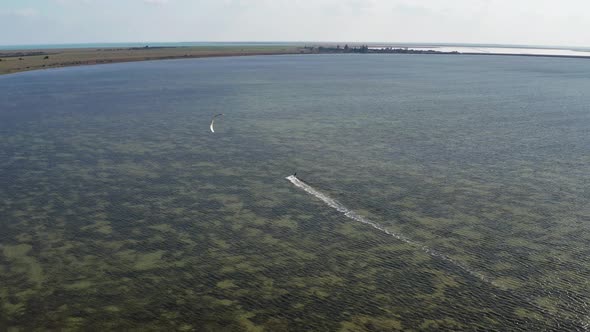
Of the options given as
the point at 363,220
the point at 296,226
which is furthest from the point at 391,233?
the point at 296,226

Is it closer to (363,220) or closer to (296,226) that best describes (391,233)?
(363,220)

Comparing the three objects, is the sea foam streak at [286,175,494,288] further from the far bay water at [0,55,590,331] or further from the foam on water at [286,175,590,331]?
the far bay water at [0,55,590,331]

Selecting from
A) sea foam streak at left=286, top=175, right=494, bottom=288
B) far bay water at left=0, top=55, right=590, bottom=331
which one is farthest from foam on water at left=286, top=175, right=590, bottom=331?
far bay water at left=0, top=55, right=590, bottom=331

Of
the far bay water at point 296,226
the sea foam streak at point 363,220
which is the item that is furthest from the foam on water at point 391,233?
the far bay water at point 296,226

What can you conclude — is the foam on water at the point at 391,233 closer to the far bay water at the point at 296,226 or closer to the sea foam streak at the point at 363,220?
the sea foam streak at the point at 363,220

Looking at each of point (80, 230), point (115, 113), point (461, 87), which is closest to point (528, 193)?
point (80, 230)
